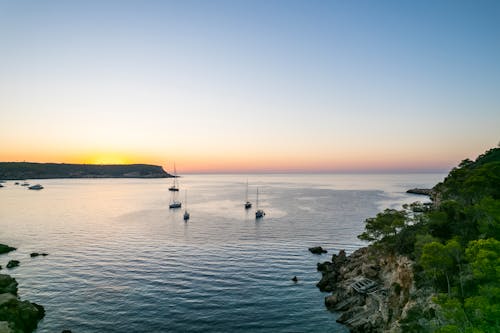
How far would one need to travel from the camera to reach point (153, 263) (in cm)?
6638

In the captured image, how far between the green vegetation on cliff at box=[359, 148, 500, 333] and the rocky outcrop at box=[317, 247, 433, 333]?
179 centimetres

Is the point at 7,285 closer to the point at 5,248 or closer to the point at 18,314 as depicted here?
the point at 18,314

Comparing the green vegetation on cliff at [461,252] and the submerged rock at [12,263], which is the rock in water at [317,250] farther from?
the submerged rock at [12,263]

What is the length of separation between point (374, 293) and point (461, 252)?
566 inches

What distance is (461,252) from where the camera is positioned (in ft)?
116

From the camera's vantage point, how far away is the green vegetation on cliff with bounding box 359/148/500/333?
24141 mm

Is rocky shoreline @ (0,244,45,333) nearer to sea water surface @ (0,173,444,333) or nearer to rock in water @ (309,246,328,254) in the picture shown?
sea water surface @ (0,173,444,333)

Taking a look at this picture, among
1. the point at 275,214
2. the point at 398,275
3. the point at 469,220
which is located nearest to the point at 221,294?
the point at 398,275

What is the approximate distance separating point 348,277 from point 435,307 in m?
23.2

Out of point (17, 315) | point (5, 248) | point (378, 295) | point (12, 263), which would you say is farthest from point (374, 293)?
point (5, 248)

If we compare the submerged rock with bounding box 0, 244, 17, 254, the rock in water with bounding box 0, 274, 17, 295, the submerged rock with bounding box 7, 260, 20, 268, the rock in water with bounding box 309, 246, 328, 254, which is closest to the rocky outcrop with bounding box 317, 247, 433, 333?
the rock in water with bounding box 309, 246, 328, 254

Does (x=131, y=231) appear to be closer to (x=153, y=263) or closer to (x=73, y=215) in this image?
(x=153, y=263)

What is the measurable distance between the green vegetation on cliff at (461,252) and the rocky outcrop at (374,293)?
1.79m

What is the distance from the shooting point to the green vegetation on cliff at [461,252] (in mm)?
24141
